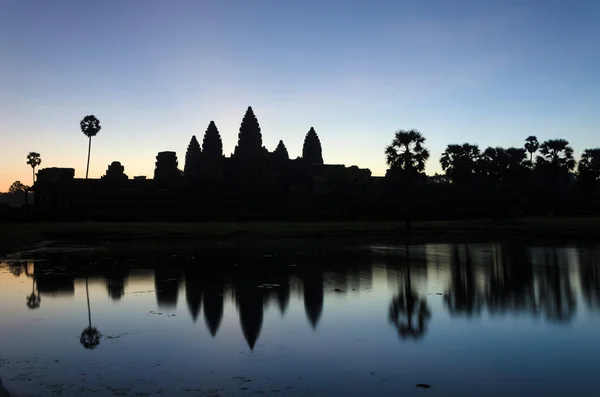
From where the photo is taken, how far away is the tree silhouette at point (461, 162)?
259 ft

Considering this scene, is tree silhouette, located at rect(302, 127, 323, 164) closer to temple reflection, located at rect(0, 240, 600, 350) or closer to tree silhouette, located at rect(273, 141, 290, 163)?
tree silhouette, located at rect(273, 141, 290, 163)

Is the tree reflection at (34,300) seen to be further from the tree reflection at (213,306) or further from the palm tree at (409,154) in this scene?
the palm tree at (409,154)

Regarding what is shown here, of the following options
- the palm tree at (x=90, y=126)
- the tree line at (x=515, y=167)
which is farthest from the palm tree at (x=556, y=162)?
the palm tree at (x=90, y=126)

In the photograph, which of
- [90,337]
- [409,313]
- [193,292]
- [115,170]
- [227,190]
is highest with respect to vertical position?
[115,170]

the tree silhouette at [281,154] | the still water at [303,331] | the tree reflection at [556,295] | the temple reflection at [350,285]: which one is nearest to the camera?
the still water at [303,331]

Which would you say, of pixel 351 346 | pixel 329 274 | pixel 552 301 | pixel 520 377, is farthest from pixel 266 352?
pixel 329 274

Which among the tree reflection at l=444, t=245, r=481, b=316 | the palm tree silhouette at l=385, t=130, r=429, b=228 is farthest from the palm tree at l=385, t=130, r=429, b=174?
the tree reflection at l=444, t=245, r=481, b=316

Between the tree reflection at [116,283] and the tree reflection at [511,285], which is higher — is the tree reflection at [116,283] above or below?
above

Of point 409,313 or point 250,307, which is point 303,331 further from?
point 409,313

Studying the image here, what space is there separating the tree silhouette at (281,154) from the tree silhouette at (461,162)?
1016 inches

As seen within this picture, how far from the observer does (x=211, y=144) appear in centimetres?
9012

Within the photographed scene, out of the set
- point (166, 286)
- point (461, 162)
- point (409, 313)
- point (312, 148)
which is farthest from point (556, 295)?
point (312, 148)

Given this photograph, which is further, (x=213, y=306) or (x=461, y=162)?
(x=461, y=162)

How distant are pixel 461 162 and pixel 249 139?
33988mm
